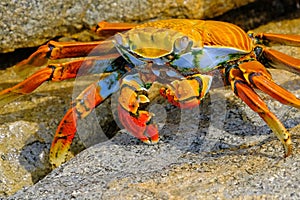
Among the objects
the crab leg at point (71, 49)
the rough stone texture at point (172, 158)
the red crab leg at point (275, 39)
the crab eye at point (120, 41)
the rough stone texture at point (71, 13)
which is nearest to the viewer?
the rough stone texture at point (172, 158)

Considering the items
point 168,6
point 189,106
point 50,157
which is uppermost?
point 168,6

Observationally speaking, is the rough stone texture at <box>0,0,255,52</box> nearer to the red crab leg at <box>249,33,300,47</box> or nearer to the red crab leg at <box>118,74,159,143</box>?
the red crab leg at <box>249,33,300,47</box>

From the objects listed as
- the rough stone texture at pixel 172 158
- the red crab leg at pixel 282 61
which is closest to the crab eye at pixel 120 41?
the rough stone texture at pixel 172 158

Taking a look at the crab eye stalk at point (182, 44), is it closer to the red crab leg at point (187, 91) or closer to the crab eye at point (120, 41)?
the red crab leg at point (187, 91)

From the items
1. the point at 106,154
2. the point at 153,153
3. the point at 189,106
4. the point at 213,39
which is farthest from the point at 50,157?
the point at 213,39

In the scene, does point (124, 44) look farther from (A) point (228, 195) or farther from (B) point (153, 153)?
Result: (A) point (228, 195)

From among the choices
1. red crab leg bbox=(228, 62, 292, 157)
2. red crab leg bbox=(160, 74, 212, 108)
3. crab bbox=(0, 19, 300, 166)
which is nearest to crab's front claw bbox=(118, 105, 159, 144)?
crab bbox=(0, 19, 300, 166)
